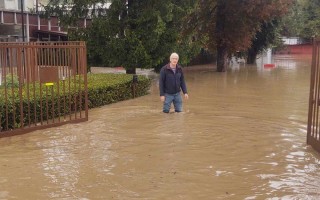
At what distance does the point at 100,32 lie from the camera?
16.8 meters

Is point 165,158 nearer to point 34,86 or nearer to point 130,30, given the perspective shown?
point 34,86

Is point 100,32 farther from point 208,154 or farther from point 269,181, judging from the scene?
point 269,181

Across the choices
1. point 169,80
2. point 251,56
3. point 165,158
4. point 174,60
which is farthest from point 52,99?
point 251,56

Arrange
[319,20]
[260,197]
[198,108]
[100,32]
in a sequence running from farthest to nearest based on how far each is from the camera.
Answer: [319,20]
[100,32]
[198,108]
[260,197]

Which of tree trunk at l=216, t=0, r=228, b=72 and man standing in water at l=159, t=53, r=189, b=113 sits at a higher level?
tree trunk at l=216, t=0, r=228, b=72

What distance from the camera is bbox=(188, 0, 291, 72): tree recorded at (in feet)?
83.4

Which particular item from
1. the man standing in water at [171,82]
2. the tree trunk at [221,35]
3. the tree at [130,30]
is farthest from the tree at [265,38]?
the man standing in water at [171,82]

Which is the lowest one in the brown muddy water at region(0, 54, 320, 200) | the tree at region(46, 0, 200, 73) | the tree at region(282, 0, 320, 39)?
the brown muddy water at region(0, 54, 320, 200)

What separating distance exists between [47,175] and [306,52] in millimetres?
60275

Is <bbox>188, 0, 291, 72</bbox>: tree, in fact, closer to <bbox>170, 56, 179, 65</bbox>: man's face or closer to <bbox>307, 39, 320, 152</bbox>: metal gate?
<bbox>170, 56, 179, 65</bbox>: man's face

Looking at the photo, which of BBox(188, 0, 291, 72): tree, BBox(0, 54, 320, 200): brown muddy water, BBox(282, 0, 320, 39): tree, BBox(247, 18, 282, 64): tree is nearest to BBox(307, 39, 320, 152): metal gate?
BBox(0, 54, 320, 200): brown muddy water

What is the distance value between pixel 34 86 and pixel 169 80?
3.18m

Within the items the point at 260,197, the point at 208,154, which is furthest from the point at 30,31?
the point at 260,197

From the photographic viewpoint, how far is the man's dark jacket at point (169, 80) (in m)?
10.3
